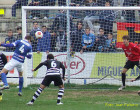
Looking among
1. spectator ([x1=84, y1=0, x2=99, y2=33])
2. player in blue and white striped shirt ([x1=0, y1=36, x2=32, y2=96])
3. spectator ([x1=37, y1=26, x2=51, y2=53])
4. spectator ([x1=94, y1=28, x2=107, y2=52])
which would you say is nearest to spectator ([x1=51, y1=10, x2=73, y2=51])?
spectator ([x1=37, y1=26, x2=51, y2=53])

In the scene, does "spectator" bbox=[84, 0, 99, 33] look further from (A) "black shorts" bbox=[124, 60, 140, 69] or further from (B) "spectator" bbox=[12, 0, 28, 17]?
(B) "spectator" bbox=[12, 0, 28, 17]

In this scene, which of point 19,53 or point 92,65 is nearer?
point 19,53

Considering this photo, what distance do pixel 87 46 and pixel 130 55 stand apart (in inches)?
80.1

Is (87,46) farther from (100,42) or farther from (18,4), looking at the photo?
(18,4)

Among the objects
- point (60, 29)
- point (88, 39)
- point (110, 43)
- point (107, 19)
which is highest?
point (107, 19)

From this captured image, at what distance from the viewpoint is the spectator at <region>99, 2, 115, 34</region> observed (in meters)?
16.3

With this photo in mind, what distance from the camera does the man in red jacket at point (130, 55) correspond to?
1479 cm

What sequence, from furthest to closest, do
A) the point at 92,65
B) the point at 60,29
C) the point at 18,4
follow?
1. the point at 18,4
2. the point at 60,29
3. the point at 92,65

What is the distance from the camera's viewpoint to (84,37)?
16172 millimetres

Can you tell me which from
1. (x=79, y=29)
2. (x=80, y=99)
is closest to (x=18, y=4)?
(x=79, y=29)

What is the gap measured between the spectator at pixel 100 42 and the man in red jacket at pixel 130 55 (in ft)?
4.67

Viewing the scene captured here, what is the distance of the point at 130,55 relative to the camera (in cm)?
1501

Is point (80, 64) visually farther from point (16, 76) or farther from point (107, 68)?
point (16, 76)

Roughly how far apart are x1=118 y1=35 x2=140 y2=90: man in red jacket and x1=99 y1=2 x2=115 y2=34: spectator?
167cm
